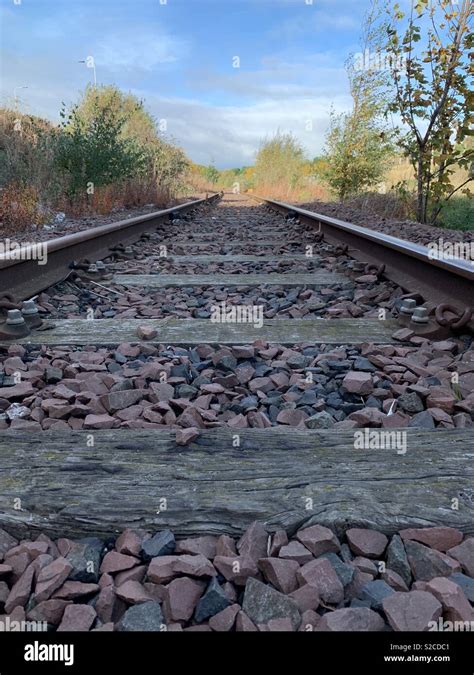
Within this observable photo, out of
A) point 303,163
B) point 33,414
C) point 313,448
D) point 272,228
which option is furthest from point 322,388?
point 303,163

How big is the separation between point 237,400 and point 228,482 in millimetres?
578

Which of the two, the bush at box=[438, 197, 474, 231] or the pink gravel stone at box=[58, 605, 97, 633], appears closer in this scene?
the pink gravel stone at box=[58, 605, 97, 633]

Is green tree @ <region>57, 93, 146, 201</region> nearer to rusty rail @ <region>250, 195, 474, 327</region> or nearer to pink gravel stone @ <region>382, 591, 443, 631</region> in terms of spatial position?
rusty rail @ <region>250, 195, 474, 327</region>

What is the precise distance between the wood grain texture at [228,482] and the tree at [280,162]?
65.9ft

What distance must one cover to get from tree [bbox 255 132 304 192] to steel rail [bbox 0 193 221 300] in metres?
16.9

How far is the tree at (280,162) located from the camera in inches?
850

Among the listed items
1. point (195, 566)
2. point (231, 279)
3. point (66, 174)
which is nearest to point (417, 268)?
point (231, 279)

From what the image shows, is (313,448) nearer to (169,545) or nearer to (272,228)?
(169,545)

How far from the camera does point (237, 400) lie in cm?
172

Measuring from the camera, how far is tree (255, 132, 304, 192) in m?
21.6

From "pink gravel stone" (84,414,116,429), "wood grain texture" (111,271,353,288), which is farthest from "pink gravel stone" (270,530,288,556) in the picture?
"wood grain texture" (111,271,353,288)

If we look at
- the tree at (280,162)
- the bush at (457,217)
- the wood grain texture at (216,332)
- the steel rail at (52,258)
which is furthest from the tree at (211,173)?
the wood grain texture at (216,332)

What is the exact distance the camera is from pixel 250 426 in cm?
156

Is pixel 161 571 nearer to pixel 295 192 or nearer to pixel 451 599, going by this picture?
pixel 451 599
